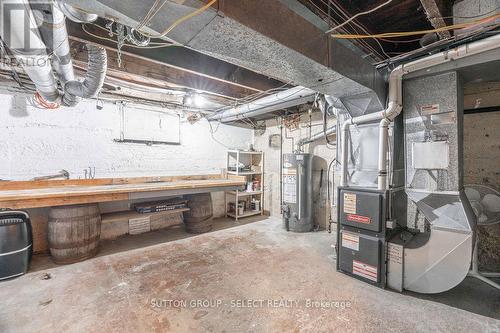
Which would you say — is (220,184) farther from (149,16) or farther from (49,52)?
(149,16)

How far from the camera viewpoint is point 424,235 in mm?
2033

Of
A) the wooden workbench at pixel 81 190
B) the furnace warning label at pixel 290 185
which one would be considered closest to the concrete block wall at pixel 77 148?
the wooden workbench at pixel 81 190

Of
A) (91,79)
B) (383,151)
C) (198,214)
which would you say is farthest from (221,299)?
(91,79)

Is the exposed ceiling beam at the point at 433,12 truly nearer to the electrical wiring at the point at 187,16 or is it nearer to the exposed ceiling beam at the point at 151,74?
the electrical wiring at the point at 187,16

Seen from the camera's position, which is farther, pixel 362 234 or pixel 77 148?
pixel 77 148

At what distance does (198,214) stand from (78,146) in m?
1.99

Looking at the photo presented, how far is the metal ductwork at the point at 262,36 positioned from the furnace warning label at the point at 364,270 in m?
1.70

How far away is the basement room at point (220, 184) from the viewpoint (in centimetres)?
145

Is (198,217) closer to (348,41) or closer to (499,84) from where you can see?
(348,41)

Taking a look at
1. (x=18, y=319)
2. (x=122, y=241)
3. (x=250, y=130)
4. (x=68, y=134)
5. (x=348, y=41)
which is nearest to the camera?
(x=18, y=319)

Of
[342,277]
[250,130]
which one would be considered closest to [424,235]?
[342,277]

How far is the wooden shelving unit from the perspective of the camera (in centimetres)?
443

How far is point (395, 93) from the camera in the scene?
204 centimetres

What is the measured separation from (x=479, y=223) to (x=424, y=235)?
1.84ft
